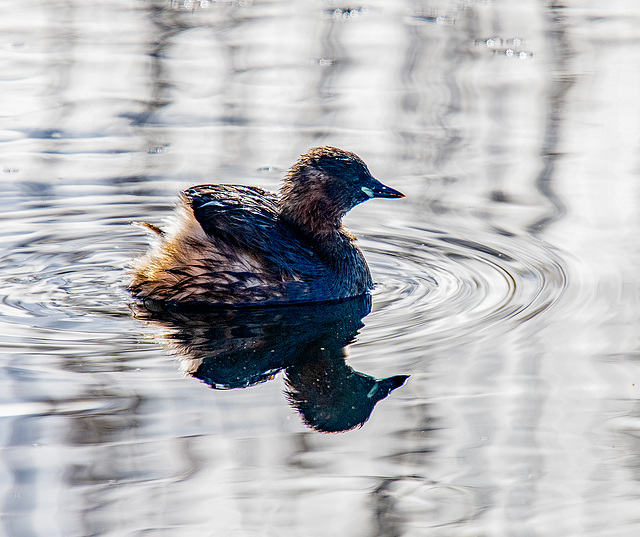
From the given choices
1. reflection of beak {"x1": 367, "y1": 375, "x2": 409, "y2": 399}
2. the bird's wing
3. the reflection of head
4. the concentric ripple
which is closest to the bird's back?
the bird's wing

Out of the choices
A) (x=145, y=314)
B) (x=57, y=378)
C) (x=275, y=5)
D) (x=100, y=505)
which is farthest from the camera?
(x=275, y=5)

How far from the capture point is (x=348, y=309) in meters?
6.05

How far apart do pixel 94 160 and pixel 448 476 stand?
16.3 feet

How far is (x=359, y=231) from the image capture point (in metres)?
7.24

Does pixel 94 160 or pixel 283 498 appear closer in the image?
pixel 283 498

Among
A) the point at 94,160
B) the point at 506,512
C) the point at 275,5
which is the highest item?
the point at 275,5

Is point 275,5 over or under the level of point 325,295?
over

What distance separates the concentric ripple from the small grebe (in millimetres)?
343

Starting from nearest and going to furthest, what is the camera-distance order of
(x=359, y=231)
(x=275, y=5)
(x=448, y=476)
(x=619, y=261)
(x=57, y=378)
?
(x=448, y=476) < (x=57, y=378) < (x=619, y=261) < (x=359, y=231) < (x=275, y=5)

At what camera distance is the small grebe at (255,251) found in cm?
596

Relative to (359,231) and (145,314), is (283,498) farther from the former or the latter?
(359,231)

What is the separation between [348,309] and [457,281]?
28.7 inches

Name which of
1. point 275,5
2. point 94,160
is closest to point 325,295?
point 94,160

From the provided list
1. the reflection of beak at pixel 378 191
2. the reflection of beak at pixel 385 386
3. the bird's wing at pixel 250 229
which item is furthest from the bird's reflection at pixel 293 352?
the reflection of beak at pixel 378 191
